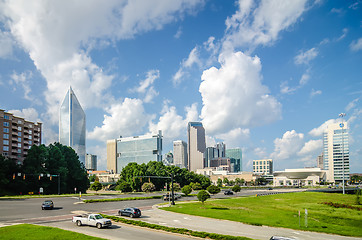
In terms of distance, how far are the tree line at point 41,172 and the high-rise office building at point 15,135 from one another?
18469mm

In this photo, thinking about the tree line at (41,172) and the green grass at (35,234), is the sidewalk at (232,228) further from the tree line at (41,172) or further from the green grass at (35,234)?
the tree line at (41,172)

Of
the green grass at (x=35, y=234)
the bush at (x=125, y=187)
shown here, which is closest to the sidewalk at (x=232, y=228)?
the green grass at (x=35, y=234)

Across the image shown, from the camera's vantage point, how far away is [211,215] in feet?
145

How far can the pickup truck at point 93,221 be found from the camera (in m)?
33.8

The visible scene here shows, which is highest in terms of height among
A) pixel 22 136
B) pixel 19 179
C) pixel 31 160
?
pixel 22 136

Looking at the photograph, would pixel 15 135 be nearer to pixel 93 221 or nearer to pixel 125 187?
pixel 125 187

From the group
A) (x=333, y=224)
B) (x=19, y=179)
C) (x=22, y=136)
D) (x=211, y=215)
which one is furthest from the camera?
(x=22, y=136)

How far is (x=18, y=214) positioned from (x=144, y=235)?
25.3 metres

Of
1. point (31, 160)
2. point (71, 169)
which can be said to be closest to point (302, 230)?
point (31, 160)

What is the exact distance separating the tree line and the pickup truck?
5862 cm

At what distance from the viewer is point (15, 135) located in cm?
12531

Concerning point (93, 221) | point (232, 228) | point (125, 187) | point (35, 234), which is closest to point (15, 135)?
point (125, 187)

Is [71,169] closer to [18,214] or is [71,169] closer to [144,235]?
[18,214]

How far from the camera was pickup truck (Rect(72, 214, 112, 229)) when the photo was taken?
111 feet
